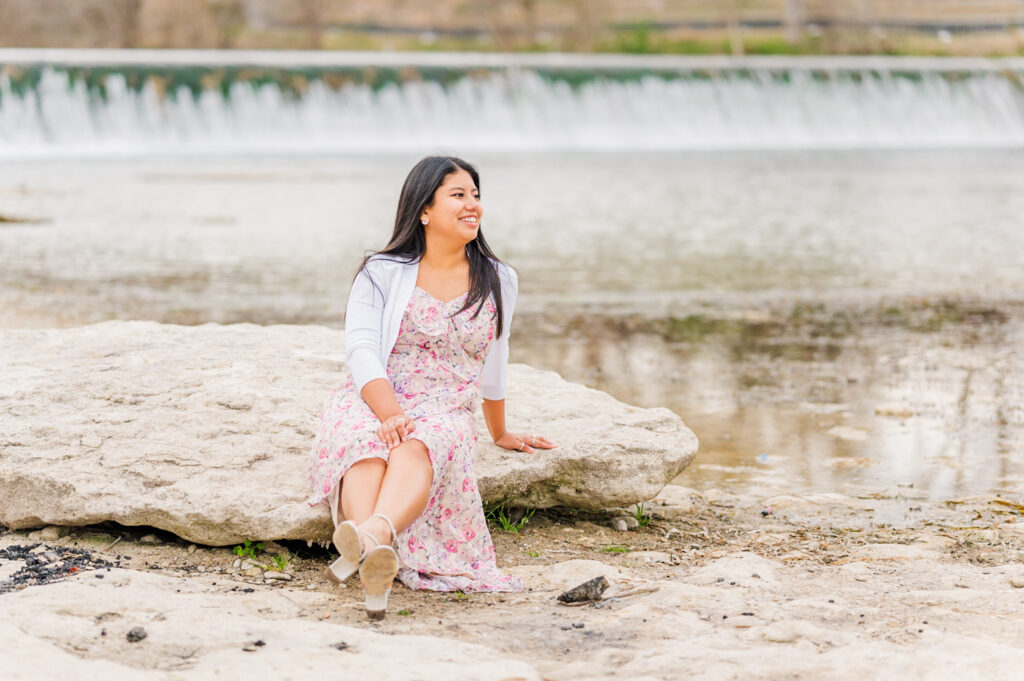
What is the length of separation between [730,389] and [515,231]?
23.7 feet

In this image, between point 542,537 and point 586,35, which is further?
point 586,35

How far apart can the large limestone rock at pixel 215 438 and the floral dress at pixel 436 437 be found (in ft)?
0.79

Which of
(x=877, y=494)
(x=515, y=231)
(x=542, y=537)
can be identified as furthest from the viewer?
(x=515, y=231)

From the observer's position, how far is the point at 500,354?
4.17m

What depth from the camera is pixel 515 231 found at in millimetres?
13961

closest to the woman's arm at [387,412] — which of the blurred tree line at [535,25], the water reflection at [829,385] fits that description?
the water reflection at [829,385]

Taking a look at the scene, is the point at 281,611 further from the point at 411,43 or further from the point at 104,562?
the point at 411,43

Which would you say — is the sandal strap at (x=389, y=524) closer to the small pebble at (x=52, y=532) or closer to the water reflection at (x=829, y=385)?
the small pebble at (x=52, y=532)

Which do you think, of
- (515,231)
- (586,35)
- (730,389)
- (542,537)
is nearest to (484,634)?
(542,537)

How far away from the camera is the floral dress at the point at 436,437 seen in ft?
12.0

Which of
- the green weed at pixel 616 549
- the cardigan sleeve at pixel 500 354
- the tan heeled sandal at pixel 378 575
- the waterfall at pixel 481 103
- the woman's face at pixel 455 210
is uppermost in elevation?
the waterfall at pixel 481 103

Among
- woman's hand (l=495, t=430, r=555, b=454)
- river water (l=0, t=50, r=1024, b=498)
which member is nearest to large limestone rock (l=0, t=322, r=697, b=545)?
woman's hand (l=495, t=430, r=555, b=454)

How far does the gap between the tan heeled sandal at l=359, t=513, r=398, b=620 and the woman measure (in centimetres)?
12

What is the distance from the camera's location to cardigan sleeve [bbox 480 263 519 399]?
4.16 metres
